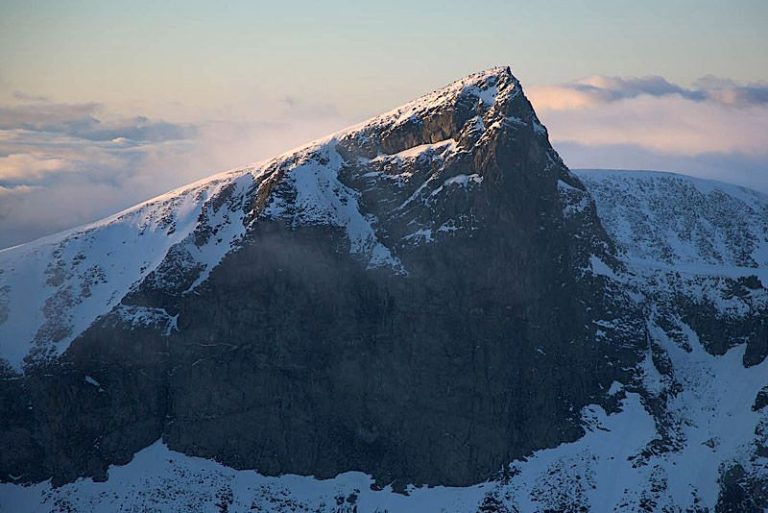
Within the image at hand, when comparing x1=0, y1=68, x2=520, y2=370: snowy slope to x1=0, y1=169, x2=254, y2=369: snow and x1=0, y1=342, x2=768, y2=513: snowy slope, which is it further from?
x1=0, y1=342, x2=768, y2=513: snowy slope

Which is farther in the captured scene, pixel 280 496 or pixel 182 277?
pixel 182 277

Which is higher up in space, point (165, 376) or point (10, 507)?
point (165, 376)

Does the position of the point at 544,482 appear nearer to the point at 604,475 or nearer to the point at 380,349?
the point at 604,475

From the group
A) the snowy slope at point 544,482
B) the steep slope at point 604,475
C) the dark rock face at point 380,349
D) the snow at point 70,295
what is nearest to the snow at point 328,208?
the dark rock face at point 380,349

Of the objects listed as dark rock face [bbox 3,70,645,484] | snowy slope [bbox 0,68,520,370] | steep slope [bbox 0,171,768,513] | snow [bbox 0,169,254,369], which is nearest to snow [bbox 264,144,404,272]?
snowy slope [bbox 0,68,520,370]

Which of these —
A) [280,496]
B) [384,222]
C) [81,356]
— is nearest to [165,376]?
[81,356]

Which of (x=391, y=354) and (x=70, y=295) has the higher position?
(x=70, y=295)

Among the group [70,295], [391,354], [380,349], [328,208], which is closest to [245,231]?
[328,208]

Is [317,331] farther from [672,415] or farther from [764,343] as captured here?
[764,343]
